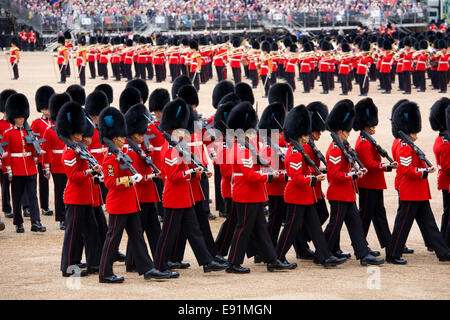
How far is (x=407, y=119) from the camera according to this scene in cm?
620

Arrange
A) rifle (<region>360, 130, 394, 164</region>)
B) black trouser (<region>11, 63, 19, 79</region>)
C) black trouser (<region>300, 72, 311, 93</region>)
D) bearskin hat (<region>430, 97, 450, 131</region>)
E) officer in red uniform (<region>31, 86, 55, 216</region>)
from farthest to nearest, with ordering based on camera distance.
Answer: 1. black trouser (<region>11, 63, 19, 79</region>)
2. black trouser (<region>300, 72, 311, 93</region>)
3. officer in red uniform (<region>31, 86, 55, 216</region>)
4. bearskin hat (<region>430, 97, 450, 131</region>)
5. rifle (<region>360, 130, 394, 164</region>)

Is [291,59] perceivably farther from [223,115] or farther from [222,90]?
[223,115]

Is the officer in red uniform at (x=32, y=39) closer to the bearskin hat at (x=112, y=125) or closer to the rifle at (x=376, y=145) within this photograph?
the rifle at (x=376, y=145)

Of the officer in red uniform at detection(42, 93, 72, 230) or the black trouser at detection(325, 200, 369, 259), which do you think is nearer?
the black trouser at detection(325, 200, 369, 259)

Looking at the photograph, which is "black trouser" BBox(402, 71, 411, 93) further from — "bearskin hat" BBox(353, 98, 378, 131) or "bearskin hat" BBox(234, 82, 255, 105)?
"bearskin hat" BBox(353, 98, 378, 131)

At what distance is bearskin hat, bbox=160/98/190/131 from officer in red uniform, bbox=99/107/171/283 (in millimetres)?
394

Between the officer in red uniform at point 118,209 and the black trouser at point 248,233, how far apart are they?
1.59 ft

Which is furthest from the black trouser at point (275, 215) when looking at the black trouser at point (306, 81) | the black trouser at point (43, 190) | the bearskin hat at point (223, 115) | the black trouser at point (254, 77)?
the black trouser at point (254, 77)

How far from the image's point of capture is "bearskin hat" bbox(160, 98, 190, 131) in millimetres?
5926

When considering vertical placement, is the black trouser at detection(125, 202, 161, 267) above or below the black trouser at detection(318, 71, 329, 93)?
above

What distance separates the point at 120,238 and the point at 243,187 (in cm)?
87

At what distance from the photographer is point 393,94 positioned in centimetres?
1777

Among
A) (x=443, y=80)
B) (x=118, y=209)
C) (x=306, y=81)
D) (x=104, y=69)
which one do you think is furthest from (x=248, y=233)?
(x=104, y=69)

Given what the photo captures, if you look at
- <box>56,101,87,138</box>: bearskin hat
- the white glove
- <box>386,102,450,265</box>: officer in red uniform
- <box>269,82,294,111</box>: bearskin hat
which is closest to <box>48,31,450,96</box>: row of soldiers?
<box>269,82,294,111</box>: bearskin hat
